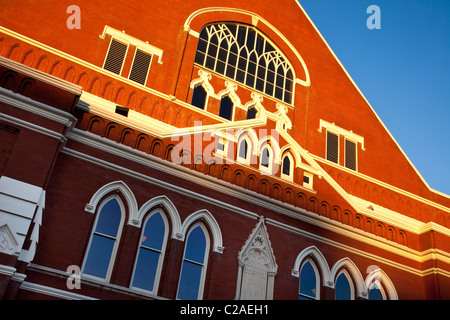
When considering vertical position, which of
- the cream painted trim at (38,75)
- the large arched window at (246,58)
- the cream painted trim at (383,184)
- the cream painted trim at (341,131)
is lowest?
the cream painted trim at (38,75)

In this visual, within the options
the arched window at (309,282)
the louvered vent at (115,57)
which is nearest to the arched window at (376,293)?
the arched window at (309,282)

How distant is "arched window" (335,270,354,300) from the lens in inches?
682

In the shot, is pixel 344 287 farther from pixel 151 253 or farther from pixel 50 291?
pixel 50 291

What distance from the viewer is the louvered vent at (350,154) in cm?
2388

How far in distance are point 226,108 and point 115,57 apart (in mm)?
5006

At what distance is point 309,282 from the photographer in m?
16.9

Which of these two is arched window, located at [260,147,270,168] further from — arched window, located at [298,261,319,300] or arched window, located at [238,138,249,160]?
arched window, located at [298,261,319,300]

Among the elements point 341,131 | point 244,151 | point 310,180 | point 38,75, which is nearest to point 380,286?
point 310,180

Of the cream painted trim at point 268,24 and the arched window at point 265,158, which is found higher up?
the cream painted trim at point 268,24

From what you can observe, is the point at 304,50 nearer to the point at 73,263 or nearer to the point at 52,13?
the point at 52,13

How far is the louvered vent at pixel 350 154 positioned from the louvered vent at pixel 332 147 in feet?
1.64

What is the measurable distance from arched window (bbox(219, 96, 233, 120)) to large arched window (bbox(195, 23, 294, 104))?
124 cm

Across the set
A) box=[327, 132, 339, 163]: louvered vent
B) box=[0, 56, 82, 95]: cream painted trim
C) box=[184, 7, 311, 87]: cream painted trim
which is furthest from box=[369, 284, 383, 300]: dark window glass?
box=[0, 56, 82, 95]: cream painted trim

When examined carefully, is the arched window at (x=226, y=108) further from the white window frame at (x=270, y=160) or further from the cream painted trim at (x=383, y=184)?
Answer: the white window frame at (x=270, y=160)
